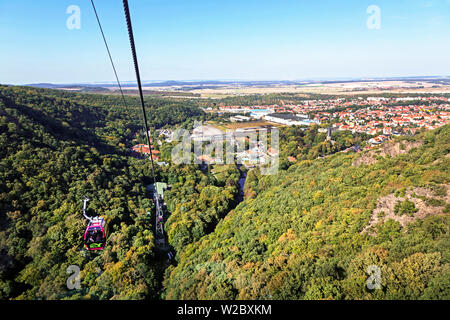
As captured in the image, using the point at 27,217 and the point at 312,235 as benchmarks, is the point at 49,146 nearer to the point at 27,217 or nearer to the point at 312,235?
the point at 27,217

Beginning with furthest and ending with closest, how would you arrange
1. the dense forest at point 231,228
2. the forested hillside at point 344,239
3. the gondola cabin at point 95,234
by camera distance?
the gondola cabin at point 95,234, the dense forest at point 231,228, the forested hillside at point 344,239

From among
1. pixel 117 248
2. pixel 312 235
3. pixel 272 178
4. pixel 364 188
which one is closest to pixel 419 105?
pixel 272 178

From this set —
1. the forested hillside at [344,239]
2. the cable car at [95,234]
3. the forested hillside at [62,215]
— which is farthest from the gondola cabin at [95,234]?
the forested hillside at [344,239]

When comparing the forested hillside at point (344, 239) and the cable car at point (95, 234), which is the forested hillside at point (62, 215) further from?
the forested hillside at point (344, 239)

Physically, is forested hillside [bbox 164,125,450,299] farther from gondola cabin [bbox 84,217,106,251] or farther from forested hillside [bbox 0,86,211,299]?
gondola cabin [bbox 84,217,106,251]

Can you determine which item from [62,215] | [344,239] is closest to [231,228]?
[344,239]
